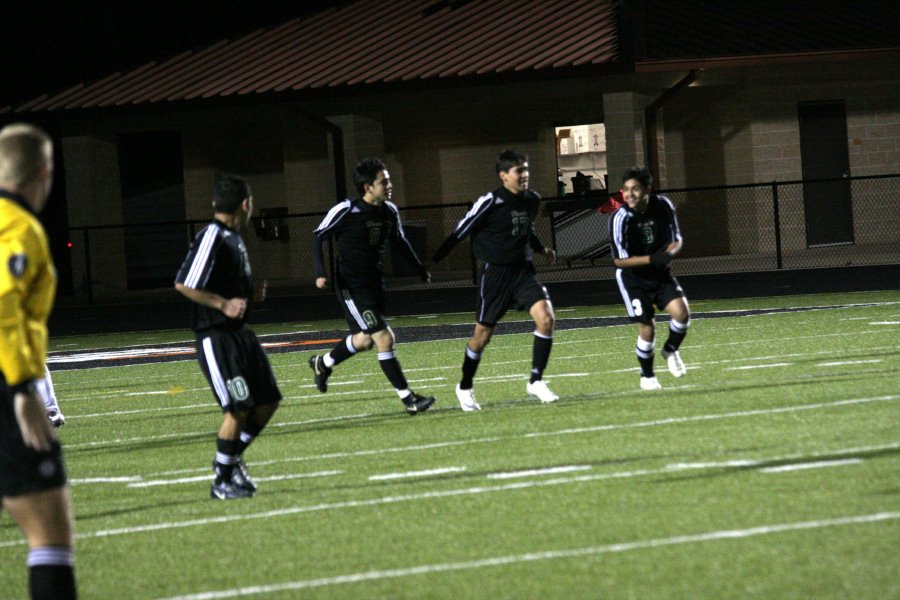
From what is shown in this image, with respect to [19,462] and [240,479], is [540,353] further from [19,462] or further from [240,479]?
[19,462]

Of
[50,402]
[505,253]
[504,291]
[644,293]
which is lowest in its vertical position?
[50,402]

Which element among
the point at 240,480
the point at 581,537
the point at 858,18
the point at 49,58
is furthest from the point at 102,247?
the point at 581,537

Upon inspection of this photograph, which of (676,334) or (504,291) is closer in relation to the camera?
(504,291)

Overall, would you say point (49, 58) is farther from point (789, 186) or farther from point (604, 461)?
point (604, 461)

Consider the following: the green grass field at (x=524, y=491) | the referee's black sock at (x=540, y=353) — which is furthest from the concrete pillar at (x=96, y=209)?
the referee's black sock at (x=540, y=353)

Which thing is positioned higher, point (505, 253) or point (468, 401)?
point (505, 253)

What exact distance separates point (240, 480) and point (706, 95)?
74.1 feet

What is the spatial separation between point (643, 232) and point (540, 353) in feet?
4.39

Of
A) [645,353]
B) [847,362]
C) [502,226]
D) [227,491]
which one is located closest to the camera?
[227,491]

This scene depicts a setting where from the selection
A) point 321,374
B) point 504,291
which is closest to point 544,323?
point 504,291

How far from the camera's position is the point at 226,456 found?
8773 mm

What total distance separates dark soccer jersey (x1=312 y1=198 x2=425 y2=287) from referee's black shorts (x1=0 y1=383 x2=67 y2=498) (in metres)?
7.41

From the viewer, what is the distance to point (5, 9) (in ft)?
116

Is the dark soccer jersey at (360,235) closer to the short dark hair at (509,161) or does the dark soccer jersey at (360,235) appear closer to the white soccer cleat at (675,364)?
the short dark hair at (509,161)
